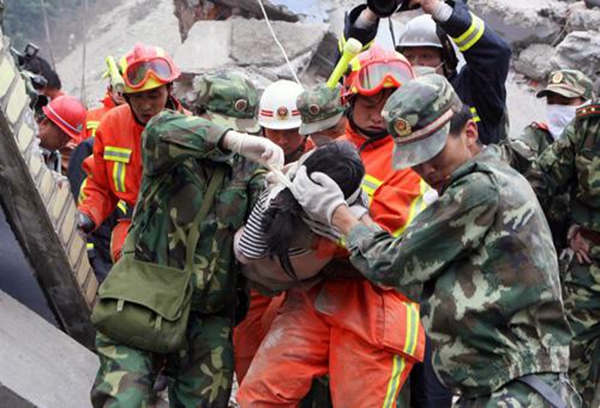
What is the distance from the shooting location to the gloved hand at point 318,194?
356 centimetres

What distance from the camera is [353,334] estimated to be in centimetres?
403

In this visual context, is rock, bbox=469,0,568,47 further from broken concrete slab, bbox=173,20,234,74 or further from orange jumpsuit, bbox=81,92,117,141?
orange jumpsuit, bbox=81,92,117,141

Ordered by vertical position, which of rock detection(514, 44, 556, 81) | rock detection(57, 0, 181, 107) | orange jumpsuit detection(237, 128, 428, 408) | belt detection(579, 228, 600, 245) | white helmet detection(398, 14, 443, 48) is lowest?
rock detection(57, 0, 181, 107)

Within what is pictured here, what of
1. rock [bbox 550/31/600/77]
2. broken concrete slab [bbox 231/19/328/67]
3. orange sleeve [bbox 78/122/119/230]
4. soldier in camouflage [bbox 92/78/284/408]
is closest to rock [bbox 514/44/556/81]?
rock [bbox 550/31/600/77]

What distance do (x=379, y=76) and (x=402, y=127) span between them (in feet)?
3.37

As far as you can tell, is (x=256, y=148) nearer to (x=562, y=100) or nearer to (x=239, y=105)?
(x=239, y=105)

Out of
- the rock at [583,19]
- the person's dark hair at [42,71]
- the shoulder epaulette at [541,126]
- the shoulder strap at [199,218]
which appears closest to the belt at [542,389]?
the shoulder strap at [199,218]

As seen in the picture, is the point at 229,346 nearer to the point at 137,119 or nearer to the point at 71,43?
the point at 137,119

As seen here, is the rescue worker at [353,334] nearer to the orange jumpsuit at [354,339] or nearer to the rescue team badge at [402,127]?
the orange jumpsuit at [354,339]

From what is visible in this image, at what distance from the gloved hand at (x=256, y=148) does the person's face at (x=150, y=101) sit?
126 centimetres

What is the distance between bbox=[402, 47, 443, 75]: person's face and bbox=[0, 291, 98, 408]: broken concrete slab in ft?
8.03

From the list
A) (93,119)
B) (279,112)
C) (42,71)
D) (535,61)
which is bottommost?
(535,61)

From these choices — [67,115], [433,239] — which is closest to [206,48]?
[67,115]

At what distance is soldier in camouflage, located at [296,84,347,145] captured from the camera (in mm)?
4613
